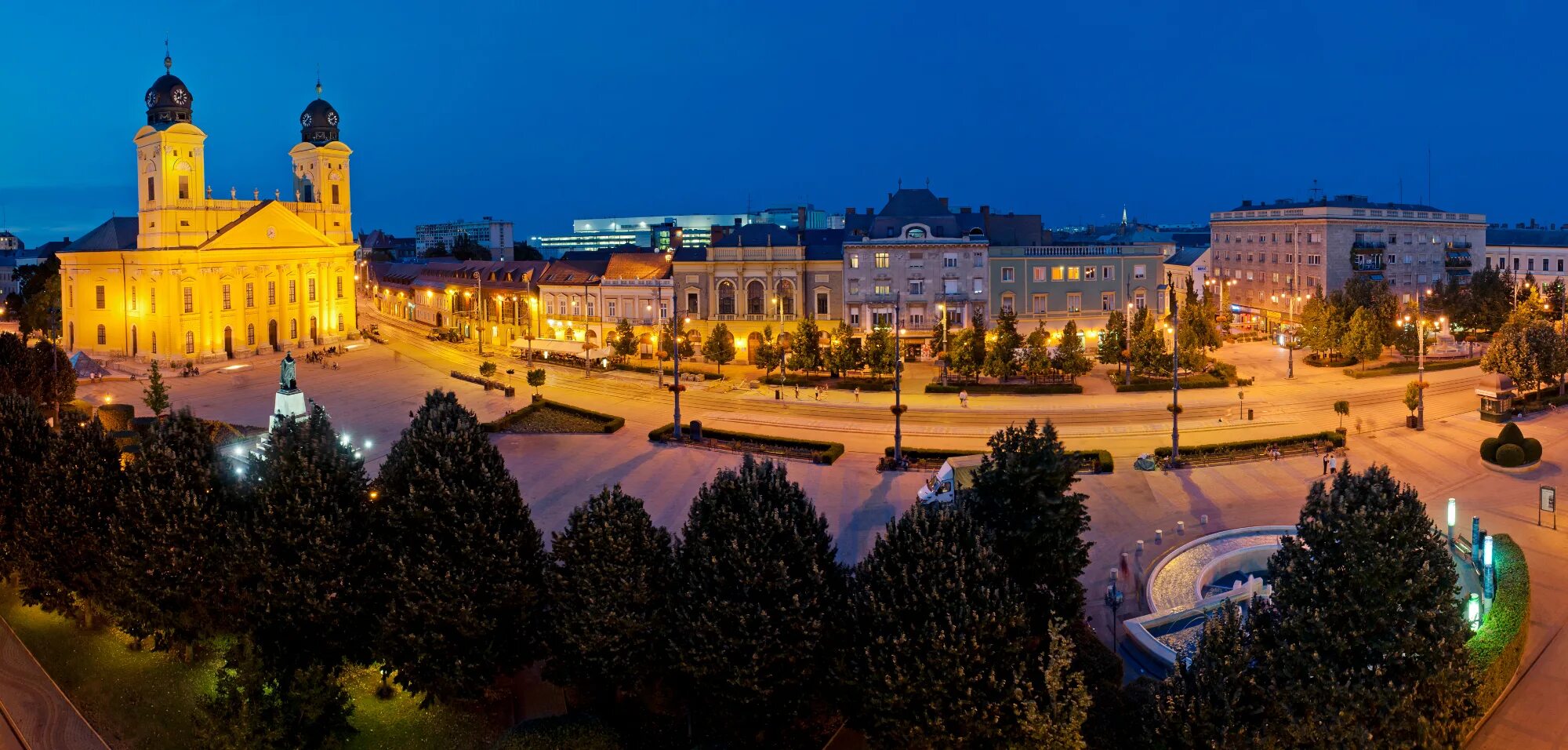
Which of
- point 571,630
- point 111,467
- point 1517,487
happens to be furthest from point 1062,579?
point 1517,487

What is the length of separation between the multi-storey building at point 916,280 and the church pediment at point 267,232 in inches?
1678

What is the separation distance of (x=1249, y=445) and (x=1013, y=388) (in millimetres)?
16946

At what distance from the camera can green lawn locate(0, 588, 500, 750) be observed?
72.4 ft

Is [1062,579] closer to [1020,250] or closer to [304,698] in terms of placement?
[304,698]

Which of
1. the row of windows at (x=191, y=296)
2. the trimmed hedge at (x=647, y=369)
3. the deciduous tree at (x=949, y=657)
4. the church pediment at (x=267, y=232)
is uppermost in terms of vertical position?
the church pediment at (x=267, y=232)

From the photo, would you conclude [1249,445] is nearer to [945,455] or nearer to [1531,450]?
[1531,450]

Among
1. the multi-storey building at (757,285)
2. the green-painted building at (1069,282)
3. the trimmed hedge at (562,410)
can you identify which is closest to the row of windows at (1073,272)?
the green-painted building at (1069,282)

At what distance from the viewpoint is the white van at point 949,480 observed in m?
32.3

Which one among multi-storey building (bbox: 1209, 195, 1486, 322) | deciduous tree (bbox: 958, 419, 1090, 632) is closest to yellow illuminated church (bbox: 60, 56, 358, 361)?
deciduous tree (bbox: 958, 419, 1090, 632)

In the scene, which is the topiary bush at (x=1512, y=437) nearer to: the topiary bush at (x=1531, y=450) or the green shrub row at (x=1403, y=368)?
the topiary bush at (x=1531, y=450)

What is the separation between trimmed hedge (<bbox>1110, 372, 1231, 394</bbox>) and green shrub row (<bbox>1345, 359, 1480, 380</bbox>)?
29.9ft

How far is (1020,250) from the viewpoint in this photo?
74.5 metres

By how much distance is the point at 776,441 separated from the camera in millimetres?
44344

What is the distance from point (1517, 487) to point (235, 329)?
253ft
